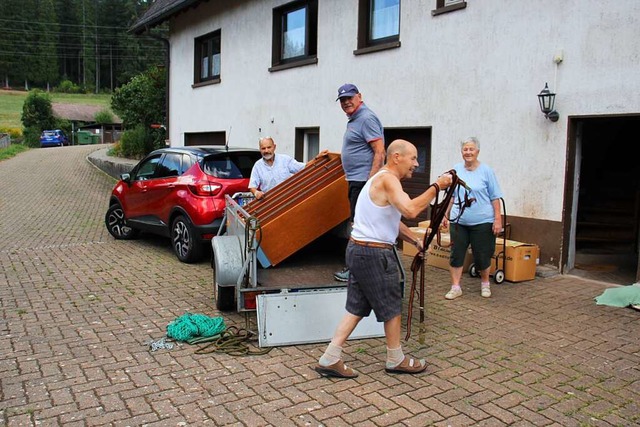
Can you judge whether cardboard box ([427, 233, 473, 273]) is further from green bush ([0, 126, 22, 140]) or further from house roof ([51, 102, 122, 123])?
house roof ([51, 102, 122, 123])

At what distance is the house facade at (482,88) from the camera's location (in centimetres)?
702

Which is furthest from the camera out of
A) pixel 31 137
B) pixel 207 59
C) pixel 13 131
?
pixel 13 131

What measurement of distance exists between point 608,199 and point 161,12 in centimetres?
1301

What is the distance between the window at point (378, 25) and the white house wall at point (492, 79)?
0.57ft

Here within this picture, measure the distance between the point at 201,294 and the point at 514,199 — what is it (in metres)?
4.31

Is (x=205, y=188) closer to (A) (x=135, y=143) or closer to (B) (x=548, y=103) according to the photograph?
(B) (x=548, y=103)

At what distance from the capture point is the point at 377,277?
159 inches

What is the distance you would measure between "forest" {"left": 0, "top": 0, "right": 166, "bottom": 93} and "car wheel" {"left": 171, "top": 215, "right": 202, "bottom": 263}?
85.4 metres

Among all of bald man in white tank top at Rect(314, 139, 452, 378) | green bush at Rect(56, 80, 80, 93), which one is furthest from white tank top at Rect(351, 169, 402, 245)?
green bush at Rect(56, 80, 80, 93)

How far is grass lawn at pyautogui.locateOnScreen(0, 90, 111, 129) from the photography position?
220 feet

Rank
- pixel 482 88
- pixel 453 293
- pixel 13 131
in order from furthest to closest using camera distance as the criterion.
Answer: pixel 13 131, pixel 482 88, pixel 453 293

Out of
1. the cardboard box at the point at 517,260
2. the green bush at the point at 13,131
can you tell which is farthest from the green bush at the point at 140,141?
the green bush at the point at 13,131

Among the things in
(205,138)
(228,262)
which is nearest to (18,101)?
(205,138)

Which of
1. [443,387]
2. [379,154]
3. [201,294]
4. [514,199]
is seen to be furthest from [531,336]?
[201,294]
